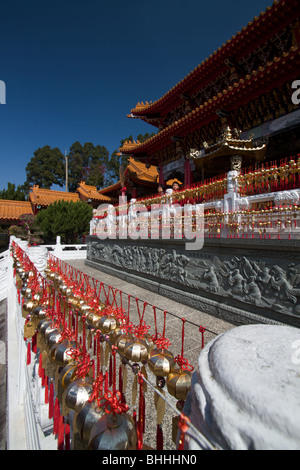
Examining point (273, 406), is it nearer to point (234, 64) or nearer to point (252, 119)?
point (252, 119)

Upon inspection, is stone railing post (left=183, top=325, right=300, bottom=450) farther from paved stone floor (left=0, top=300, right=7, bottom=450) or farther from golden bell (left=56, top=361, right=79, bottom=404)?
paved stone floor (left=0, top=300, right=7, bottom=450)

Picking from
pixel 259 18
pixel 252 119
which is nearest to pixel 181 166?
pixel 252 119

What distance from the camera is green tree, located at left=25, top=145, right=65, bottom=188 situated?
42.4 meters

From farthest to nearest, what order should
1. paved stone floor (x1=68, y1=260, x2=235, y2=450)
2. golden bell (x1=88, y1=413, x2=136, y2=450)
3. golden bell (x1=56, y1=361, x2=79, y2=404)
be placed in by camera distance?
paved stone floor (x1=68, y1=260, x2=235, y2=450) → golden bell (x1=56, y1=361, x2=79, y2=404) → golden bell (x1=88, y1=413, x2=136, y2=450)

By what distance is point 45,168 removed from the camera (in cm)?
4303

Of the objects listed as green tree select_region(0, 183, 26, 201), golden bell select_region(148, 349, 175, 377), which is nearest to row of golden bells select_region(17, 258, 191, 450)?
golden bell select_region(148, 349, 175, 377)

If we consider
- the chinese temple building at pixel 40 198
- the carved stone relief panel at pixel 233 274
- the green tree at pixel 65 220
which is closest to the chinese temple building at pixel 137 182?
the green tree at pixel 65 220

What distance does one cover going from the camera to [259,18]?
22.9ft

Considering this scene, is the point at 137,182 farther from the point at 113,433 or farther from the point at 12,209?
the point at 12,209

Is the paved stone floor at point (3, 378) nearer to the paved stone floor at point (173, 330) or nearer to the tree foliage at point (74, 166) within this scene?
the paved stone floor at point (173, 330)

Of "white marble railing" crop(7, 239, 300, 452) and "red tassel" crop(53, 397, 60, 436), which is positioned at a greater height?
"white marble railing" crop(7, 239, 300, 452)

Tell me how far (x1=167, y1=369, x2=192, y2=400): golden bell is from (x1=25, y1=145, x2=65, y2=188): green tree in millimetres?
46614

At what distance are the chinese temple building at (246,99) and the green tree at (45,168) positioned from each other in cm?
3817

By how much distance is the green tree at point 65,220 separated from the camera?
54.8 feet
